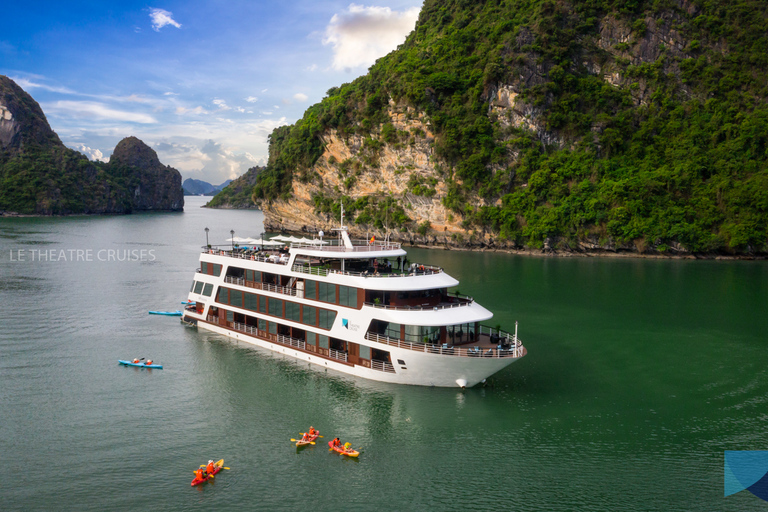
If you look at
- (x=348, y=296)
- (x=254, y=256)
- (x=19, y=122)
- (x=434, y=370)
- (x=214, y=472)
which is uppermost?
(x=19, y=122)

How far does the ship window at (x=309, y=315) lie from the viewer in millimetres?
25469

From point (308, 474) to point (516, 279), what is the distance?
40.4 metres

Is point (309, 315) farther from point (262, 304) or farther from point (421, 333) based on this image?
point (421, 333)

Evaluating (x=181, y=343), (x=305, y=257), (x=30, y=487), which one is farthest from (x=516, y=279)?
(x=30, y=487)

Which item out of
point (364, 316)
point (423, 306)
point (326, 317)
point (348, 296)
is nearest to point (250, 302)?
point (326, 317)

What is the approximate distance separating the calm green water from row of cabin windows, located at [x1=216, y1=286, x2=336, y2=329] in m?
2.43

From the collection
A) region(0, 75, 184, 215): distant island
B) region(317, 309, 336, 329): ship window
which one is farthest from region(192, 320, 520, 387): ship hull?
region(0, 75, 184, 215): distant island

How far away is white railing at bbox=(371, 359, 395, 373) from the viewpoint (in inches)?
881

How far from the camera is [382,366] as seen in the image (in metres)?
22.6

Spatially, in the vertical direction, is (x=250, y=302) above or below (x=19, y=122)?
below

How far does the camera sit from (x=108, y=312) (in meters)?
37.9

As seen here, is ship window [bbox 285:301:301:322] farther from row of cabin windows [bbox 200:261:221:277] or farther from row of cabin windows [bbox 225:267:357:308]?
row of cabin windows [bbox 200:261:221:277]

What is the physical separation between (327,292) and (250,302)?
685 centimetres

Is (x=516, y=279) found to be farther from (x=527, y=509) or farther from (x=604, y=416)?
(x=527, y=509)
